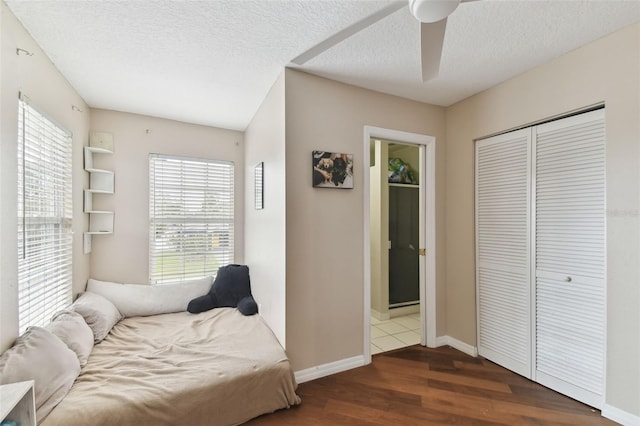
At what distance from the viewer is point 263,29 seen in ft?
5.54

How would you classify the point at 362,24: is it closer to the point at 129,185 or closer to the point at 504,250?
the point at 504,250

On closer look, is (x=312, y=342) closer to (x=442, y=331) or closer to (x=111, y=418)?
(x=111, y=418)

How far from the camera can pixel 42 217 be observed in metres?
1.94

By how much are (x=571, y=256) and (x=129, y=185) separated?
165 inches

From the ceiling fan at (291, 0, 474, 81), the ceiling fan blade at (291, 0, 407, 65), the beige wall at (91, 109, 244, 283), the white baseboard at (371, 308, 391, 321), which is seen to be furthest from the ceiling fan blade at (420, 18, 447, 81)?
the white baseboard at (371, 308, 391, 321)

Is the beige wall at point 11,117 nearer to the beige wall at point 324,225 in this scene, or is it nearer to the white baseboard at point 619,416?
the beige wall at point 324,225

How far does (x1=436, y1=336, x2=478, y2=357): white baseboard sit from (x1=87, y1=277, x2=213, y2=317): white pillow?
260 cm

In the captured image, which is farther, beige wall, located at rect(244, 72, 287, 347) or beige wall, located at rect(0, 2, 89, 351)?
beige wall, located at rect(244, 72, 287, 347)

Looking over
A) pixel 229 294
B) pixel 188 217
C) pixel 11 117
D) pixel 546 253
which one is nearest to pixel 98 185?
pixel 188 217

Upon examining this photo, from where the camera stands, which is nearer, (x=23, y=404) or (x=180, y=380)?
(x=23, y=404)

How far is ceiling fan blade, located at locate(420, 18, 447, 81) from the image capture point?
1.25 metres

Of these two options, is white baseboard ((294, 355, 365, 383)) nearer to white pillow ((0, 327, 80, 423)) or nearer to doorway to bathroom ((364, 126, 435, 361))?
doorway to bathroom ((364, 126, 435, 361))

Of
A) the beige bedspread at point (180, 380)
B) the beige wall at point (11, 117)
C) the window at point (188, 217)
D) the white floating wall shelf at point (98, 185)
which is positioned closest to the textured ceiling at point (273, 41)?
the beige wall at point (11, 117)

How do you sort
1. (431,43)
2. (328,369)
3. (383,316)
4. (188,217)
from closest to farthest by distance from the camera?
1. (431,43)
2. (328,369)
3. (188,217)
4. (383,316)
